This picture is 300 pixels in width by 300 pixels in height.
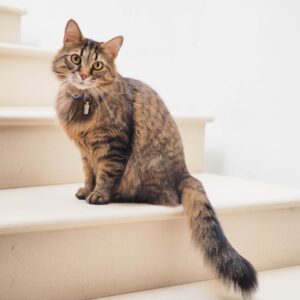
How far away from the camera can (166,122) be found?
138cm

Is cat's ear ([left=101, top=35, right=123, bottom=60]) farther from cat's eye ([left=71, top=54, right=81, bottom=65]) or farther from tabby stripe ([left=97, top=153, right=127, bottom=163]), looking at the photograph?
→ tabby stripe ([left=97, top=153, right=127, bottom=163])

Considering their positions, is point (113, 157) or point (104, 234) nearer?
point (104, 234)

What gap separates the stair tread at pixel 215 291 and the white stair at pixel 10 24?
1.59m

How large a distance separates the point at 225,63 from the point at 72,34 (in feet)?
2.96

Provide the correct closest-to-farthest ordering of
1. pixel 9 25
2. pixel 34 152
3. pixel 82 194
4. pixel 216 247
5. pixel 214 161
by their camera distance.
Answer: pixel 216 247 → pixel 82 194 → pixel 34 152 → pixel 214 161 → pixel 9 25

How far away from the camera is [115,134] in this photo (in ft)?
4.25

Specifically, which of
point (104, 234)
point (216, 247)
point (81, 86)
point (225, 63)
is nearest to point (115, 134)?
point (81, 86)

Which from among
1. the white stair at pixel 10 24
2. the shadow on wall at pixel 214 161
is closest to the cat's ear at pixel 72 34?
the shadow on wall at pixel 214 161

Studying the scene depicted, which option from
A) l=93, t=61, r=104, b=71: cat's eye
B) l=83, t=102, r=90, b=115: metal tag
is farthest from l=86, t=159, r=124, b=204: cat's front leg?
l=93, t=61, r=104, b=71: cat's eye

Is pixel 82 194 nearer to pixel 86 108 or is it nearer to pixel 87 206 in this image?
pixel 87 206

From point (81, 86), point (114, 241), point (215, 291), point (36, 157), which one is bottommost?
point (215, 291)

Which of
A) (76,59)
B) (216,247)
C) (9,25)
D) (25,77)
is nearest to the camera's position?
(216,247)

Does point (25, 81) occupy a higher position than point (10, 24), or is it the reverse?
point (10, 24)

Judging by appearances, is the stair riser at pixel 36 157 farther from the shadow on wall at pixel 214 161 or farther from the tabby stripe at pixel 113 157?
the shadow on wall at pixel 214 161
